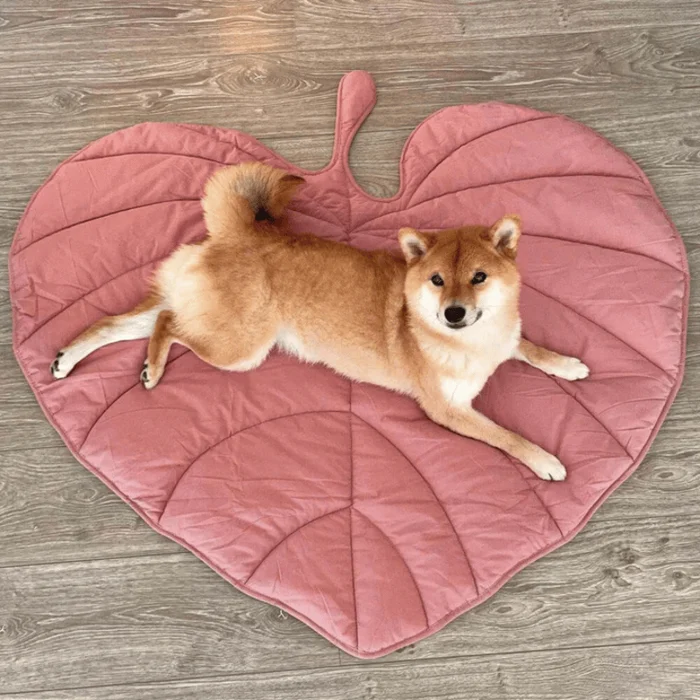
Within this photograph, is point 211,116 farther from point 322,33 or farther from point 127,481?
point 127,481

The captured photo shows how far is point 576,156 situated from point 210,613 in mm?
2144

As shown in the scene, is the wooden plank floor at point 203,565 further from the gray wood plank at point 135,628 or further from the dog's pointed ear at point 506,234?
the dog's pointed ear at point 506,234

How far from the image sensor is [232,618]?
6.95 ft

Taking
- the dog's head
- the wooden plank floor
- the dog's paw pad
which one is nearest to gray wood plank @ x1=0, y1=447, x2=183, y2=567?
the wooden plank floor

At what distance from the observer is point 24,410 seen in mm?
2309

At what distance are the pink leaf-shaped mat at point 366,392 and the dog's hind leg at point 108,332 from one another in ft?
0.17

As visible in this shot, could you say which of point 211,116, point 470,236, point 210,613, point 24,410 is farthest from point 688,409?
point 24,410

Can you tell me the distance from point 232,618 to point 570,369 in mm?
1412

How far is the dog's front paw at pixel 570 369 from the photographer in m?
2.23

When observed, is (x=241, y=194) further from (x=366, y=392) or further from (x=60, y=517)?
(x=60, y=517)

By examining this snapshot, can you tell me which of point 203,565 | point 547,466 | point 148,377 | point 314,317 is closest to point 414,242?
point 314,317

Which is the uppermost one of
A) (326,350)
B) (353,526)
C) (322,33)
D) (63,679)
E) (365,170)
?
(322,33)

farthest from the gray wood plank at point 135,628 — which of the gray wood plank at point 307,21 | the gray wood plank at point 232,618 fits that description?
the gray wood plank at point 307,21

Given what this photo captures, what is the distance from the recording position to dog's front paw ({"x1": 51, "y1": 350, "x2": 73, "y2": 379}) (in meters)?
2.22
